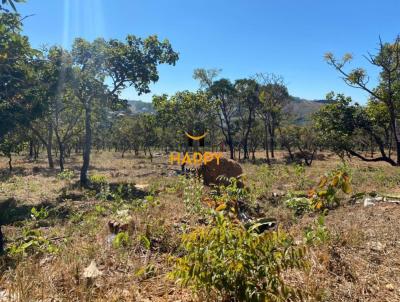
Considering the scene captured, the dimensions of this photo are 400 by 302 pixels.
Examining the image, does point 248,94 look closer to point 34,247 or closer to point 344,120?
point 344,120

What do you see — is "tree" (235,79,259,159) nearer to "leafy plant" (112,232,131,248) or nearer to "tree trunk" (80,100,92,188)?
"tree trunk" (80,100,92,188)

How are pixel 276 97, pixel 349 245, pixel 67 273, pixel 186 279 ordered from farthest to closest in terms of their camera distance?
pixel 276 97 → pixel 349 245 → pixel 67 273 → pixel 186 279

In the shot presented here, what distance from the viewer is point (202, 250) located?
262cm

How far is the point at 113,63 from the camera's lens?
16547mm

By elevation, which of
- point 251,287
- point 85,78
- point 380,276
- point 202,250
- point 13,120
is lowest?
point 380,276

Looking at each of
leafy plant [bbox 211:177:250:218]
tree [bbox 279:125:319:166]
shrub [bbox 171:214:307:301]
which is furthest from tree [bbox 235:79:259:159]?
shrub [bbox 171:214:307:301]

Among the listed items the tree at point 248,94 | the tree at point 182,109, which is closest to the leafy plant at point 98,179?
the tree at point 182,109

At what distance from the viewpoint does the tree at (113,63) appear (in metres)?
16.3

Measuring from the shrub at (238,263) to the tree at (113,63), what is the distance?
15075 mm

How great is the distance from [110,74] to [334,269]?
15.7m

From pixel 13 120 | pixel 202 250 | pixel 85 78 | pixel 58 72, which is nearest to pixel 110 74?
pixel 85 78

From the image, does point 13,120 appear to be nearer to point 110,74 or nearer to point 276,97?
point 110,74

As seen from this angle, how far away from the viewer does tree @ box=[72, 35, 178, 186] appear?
16.3 m

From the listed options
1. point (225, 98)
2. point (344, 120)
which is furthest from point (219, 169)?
point (225, 98)
